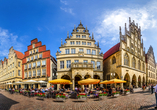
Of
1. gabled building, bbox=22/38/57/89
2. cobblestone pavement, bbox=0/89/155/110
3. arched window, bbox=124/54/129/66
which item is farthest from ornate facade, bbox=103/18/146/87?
cobblestone pavement, bbox=0/89/155/110

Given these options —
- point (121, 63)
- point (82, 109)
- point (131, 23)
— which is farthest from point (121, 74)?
point (82, 109)

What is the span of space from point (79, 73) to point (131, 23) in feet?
78.8

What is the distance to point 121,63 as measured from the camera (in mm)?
30547

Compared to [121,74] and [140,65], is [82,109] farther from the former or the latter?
[140,65]

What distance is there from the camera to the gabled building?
35188 millimetres

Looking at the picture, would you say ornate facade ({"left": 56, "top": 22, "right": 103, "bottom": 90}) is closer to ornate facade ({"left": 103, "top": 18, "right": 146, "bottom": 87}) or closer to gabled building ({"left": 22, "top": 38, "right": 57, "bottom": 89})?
ornate facade ({"left": 103, "top": 18, "right": 146, "bottom": 87})

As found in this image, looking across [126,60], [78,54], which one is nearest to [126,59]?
[126,60]

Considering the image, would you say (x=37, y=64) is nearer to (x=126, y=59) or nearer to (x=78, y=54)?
(x=78, y=54)

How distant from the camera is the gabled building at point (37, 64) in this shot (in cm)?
3519

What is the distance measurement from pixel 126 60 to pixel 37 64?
25.8 m

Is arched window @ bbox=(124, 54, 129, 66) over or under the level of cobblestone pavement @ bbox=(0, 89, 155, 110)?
over

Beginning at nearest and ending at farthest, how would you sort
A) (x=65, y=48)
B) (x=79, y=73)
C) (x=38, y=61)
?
1. (x=79, y=73)
2. (x=65, y=48)
3. (x=38, y=61)

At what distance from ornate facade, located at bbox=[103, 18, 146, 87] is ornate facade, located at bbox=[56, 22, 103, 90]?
13.8ft

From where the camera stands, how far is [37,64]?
37.9m
